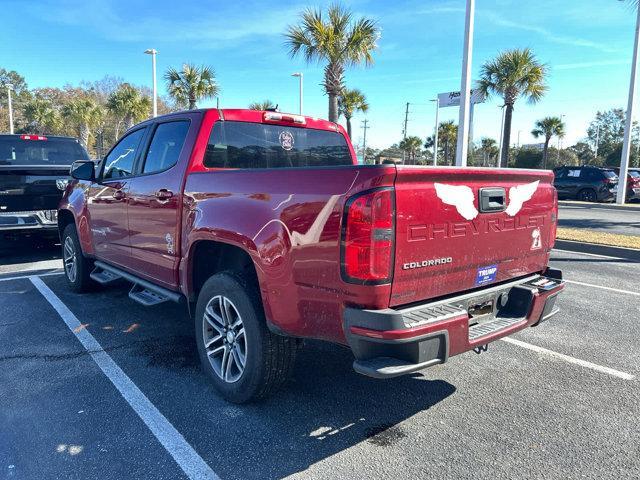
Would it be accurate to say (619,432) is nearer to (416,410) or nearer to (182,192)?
(416,410)

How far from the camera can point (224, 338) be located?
333 centimetres

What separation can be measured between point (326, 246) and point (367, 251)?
23cm

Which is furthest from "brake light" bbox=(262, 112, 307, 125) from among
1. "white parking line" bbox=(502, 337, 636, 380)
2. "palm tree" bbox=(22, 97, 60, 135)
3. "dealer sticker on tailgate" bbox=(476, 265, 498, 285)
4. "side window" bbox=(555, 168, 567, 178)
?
"palm tree" bbox=(22, 97, 60, 135)

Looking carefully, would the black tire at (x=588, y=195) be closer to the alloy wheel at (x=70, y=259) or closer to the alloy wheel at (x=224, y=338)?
the alloy wheel at (x=70, y=259)

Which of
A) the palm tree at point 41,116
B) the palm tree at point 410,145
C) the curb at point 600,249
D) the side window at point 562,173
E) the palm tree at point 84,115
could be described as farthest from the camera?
the palm tree at point 410,145

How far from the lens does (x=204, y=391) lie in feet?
11.3

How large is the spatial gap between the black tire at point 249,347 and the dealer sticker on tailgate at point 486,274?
1226 mm

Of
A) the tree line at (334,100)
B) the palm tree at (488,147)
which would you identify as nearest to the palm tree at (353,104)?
the tree line at (334,100)

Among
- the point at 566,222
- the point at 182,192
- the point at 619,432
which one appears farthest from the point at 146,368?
the point at 566,222

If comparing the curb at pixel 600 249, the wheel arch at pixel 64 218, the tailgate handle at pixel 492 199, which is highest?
the tailgate handle at pixel 492 199

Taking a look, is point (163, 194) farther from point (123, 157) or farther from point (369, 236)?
point (369, 236)

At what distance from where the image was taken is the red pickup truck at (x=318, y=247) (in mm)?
2451

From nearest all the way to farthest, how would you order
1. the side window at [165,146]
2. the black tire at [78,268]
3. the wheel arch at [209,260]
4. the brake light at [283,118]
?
the wheel arch at [209,260]
the side window at [165,146]
the brake light at [283,118]
the black tire at [78,268]

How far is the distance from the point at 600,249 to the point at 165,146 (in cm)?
831
